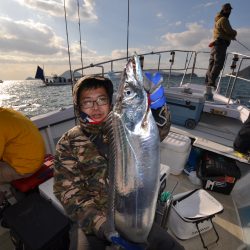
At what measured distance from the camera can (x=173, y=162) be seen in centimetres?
402

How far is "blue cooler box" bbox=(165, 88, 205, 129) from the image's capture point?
4336 mm

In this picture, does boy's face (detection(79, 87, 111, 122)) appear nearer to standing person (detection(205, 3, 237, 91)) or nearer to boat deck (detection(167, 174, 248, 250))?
boat deck (detection(167, 174, 248, 250))

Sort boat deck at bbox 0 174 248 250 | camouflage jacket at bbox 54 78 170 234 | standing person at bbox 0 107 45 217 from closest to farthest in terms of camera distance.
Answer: camouflage jacket at bbox 54 78 170 234 < standing person at bbox 0 107 45 217 < boat deck at bbox 0 174 248 250

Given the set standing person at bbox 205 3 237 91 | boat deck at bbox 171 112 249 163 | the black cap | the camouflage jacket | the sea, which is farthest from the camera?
the sea

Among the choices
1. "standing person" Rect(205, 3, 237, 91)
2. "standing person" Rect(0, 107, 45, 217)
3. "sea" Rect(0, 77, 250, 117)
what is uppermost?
"standing person" Rect(205, 3, 237, 91)

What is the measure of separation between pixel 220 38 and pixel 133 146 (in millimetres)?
5801

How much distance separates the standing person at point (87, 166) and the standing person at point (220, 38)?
16.4ft

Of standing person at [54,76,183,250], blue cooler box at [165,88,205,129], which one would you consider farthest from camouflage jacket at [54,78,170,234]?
blue cooler box at [165,88,205,129]

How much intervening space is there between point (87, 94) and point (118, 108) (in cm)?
84

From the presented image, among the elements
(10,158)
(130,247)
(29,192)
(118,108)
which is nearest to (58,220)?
(29,192)

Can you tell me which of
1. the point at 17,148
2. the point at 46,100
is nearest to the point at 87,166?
the point at 17,148

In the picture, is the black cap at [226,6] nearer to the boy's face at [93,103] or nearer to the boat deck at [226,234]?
the boat deck at [226,234]

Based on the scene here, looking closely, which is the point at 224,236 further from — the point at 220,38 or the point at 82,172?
the point at 220,38

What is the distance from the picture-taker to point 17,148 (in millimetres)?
2559
